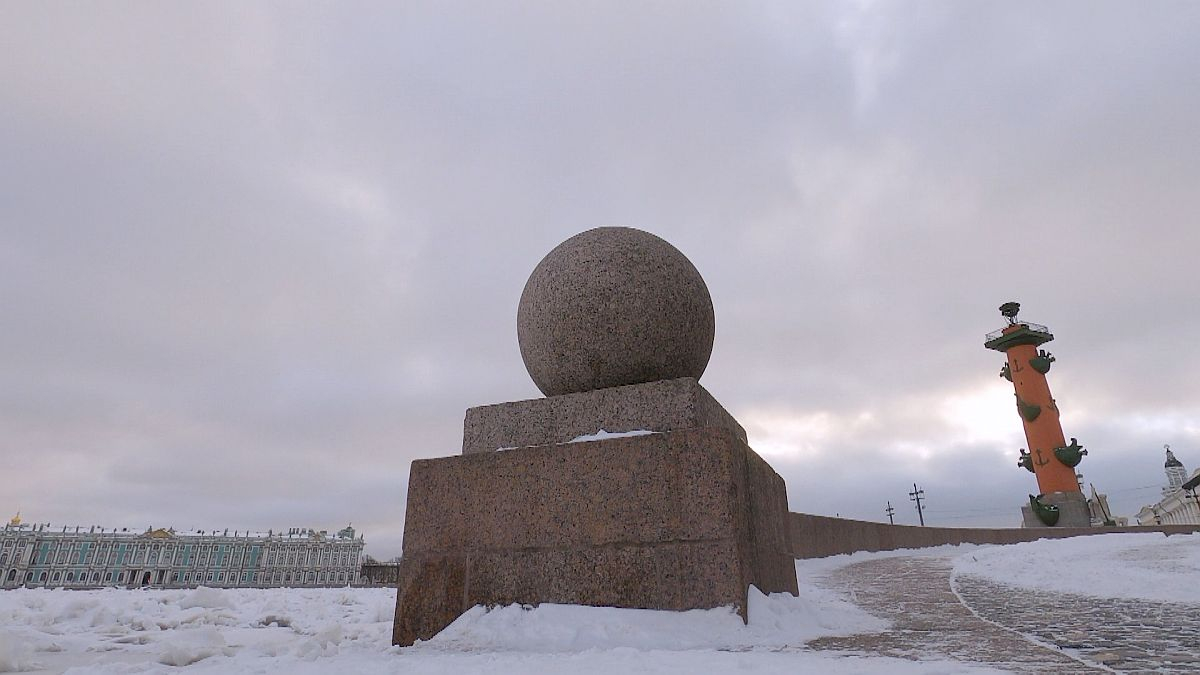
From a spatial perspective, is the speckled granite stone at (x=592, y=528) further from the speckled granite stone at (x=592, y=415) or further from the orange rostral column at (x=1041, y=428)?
the orange rostral column at (x=1041, y=428)

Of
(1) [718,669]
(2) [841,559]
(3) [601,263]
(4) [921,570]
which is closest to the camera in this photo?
(1) [718,669]

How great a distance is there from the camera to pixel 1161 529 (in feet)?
83.1

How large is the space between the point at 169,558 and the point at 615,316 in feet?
Answer: 421

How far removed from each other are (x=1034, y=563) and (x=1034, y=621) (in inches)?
261

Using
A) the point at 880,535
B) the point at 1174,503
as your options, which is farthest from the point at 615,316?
the point at 1174,503

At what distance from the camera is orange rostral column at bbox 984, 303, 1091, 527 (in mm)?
32688

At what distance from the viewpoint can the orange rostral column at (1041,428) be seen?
32.7m

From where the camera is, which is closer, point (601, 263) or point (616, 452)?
point (616, 452)

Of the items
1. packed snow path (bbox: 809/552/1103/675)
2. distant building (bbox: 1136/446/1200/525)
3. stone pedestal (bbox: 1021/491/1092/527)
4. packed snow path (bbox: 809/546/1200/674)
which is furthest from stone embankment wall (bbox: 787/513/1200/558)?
distant building (bbox: 1136/446/1200/525)

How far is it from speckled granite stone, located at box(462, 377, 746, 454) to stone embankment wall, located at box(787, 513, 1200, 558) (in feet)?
8.49

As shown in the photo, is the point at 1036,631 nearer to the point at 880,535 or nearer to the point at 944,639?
the point at 944,639

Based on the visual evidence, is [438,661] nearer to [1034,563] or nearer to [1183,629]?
[1183,629]

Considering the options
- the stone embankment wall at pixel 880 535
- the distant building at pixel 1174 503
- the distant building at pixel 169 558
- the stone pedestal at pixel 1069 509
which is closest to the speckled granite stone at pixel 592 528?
the stone embankment wall at pixel 880 535

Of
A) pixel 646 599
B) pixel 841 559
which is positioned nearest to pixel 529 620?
pixel 646 599
